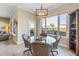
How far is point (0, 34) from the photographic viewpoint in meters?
3.18

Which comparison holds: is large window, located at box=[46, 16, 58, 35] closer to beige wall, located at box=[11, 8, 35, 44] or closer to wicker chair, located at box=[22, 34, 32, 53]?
beige wall, located at box=[11, 8, 35, 44]

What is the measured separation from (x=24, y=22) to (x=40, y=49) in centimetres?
81

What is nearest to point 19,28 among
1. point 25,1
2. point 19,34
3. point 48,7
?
point 19,34

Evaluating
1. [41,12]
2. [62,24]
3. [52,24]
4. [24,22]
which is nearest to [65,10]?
[62,24]

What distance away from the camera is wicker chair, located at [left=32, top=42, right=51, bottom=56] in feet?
9.95

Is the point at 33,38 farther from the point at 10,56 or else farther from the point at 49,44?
the point at 10,56

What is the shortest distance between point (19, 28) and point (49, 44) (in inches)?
34.7

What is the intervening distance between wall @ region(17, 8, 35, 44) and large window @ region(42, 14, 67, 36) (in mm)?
342

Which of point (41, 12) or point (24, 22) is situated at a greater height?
point (41, 12)

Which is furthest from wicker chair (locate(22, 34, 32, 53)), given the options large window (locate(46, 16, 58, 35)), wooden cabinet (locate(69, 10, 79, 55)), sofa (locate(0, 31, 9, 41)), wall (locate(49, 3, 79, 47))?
wooden cabinet (locate(69, 10, 79, 55))

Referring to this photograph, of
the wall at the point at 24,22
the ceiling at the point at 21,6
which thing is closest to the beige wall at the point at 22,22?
the wall at the point at 24,22

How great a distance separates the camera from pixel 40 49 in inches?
119

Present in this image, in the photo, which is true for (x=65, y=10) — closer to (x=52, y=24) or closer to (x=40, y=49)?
(x=52, y=24)

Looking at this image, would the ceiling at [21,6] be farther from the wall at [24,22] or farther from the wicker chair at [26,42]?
the wicker chair at [26,42]
